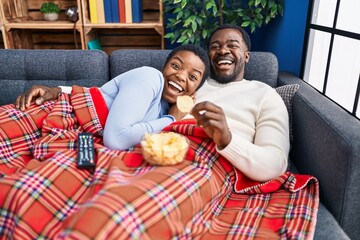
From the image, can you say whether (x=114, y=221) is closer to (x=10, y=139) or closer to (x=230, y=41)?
(x=10, y=139)

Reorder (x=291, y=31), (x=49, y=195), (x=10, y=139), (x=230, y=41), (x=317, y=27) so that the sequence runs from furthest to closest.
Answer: (x=291, y=31) → (x=317, y=27) → (x=230, y=41) → (x=10, y=139) → (x=49, y=195)

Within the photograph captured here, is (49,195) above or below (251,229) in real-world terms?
above

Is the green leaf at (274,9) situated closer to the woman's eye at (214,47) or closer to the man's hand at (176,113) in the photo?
the woman's eye at (214,47)

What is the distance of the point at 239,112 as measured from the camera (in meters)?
1.34

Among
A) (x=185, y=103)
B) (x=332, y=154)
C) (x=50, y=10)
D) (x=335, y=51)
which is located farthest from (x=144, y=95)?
(x=50, y=10)

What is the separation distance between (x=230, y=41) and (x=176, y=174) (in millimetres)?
789

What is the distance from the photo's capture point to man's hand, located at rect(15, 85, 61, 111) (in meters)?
1.26

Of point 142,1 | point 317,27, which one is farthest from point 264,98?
point 142,1

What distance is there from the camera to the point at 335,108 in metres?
1.22

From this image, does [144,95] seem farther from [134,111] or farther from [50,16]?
[50,16]

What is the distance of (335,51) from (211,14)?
906mm

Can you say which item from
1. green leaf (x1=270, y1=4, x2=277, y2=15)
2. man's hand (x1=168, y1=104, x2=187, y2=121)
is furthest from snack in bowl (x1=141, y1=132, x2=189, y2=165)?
green leaf (x1=270, y1=4, x2=277, y2=15)

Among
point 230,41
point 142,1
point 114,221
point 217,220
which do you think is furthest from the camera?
point 142,1

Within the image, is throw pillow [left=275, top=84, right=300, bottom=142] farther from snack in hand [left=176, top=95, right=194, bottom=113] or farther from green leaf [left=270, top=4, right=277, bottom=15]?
green leaf [left=270, top=4, right=277, bottom=15]
